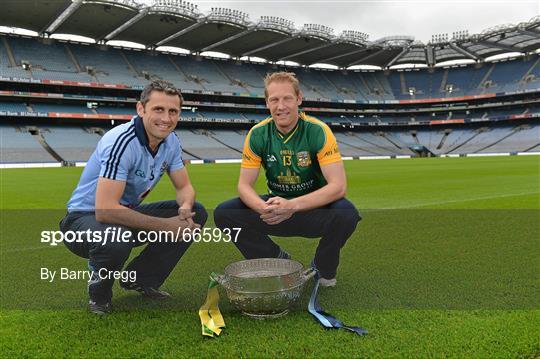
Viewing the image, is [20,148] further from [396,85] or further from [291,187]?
[396,85]

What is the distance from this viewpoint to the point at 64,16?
39.5m

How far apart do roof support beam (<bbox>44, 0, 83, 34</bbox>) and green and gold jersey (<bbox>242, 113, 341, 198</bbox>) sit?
3967 centimetres

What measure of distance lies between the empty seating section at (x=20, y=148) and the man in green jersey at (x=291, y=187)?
36.7m

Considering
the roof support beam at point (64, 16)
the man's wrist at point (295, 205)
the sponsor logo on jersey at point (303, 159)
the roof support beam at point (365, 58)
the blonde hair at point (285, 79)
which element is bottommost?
the man's wrist at point (295, 205)

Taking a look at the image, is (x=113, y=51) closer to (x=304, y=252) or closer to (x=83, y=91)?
(x=83, y=91)

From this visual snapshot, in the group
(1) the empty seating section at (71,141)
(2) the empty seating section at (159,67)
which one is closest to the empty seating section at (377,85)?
(2) the empty seating section at (159,67)

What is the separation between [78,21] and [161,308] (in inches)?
Result: 1828

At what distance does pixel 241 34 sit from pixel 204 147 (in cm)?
1401

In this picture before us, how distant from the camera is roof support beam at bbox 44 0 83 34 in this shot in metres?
36.8

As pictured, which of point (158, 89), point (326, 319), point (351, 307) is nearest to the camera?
point (326, 319)

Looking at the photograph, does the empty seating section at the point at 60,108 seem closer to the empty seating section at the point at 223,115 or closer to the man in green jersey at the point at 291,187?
the empty seating section at the point at 223,115

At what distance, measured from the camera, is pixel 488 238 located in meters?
5.10

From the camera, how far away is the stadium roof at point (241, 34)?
39.4 meters

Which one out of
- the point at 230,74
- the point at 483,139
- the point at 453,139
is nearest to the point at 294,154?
the point at 230,74
